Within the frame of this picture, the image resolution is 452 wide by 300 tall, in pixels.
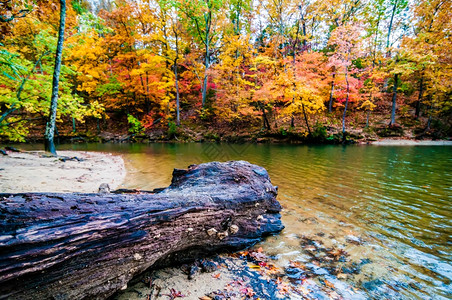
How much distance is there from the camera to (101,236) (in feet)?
5.65

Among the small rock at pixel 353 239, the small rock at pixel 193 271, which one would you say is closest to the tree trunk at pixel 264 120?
the small rock at pixel 353 239

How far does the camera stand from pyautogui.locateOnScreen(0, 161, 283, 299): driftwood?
140cm

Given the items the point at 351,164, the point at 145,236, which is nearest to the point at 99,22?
the point at 145,236

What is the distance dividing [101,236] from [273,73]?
67.9 ft

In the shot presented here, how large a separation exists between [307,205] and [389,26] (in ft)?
85.5

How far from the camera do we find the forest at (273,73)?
17.4 meters

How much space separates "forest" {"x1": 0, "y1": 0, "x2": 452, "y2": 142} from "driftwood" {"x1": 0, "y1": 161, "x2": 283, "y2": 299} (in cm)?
1621

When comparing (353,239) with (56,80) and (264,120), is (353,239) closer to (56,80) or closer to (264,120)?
(56,80)

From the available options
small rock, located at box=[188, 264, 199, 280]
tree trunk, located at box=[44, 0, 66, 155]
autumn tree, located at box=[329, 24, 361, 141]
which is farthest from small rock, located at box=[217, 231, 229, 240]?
autumn tree, located at box=[329, 24, 361, 141]

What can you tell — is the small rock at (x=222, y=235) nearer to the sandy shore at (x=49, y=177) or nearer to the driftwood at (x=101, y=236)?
the driftwood at (x=101, y=236)

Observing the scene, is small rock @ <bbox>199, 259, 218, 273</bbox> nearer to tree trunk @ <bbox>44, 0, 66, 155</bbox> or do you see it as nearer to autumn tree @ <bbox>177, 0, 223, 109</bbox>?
tree trunk @ <bbox>44, 0, 66, 155</bbox>

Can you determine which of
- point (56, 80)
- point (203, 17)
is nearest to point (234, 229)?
point (56, 80)

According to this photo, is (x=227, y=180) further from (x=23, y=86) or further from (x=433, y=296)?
(x=23, y=86)

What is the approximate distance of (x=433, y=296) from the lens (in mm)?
2131
